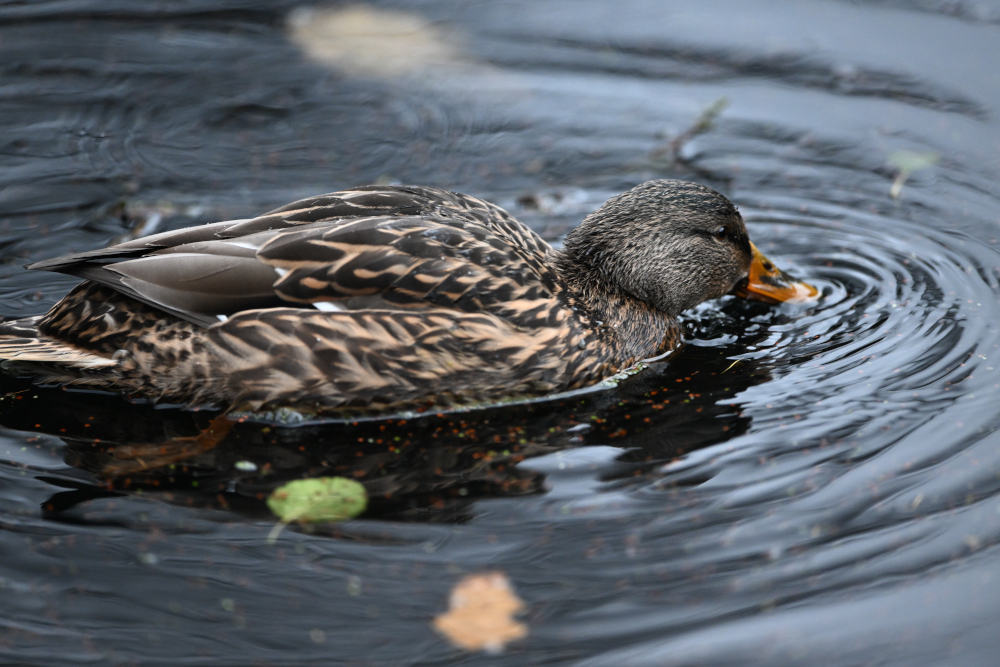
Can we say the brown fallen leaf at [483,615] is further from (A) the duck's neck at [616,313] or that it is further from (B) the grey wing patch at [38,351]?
(B) the grey wing patch at [38,351]

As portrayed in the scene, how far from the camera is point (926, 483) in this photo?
434 centimetres

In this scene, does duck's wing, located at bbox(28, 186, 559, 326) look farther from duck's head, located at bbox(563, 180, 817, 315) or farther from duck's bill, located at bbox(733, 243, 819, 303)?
duck's bill, located at bbox(733, 243, 819, 303)

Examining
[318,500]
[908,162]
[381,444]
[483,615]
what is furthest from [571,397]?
[908,162]

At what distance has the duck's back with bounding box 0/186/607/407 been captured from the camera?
485 centimetres

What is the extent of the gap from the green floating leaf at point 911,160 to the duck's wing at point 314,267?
3503 millimetres

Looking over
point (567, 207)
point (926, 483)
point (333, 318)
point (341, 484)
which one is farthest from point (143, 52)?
point (926, 483)

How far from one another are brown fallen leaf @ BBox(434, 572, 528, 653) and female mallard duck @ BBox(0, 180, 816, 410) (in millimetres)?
1293

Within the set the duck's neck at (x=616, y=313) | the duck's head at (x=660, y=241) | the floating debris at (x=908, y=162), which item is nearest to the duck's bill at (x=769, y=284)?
the duck's head at (x=660, y=241)

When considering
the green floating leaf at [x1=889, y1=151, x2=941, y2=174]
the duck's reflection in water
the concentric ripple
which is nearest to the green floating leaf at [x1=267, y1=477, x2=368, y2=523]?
the duck's reflection in water

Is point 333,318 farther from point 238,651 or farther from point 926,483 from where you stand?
point 926,483

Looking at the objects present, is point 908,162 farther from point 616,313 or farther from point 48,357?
point 48,357

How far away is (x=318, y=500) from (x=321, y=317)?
939mm

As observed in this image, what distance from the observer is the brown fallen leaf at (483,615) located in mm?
3691

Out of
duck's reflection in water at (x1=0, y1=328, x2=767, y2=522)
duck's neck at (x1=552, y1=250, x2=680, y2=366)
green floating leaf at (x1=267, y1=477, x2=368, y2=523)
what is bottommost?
green floating leaf at (x1=267, y1=477, x2=368, y2=523)
